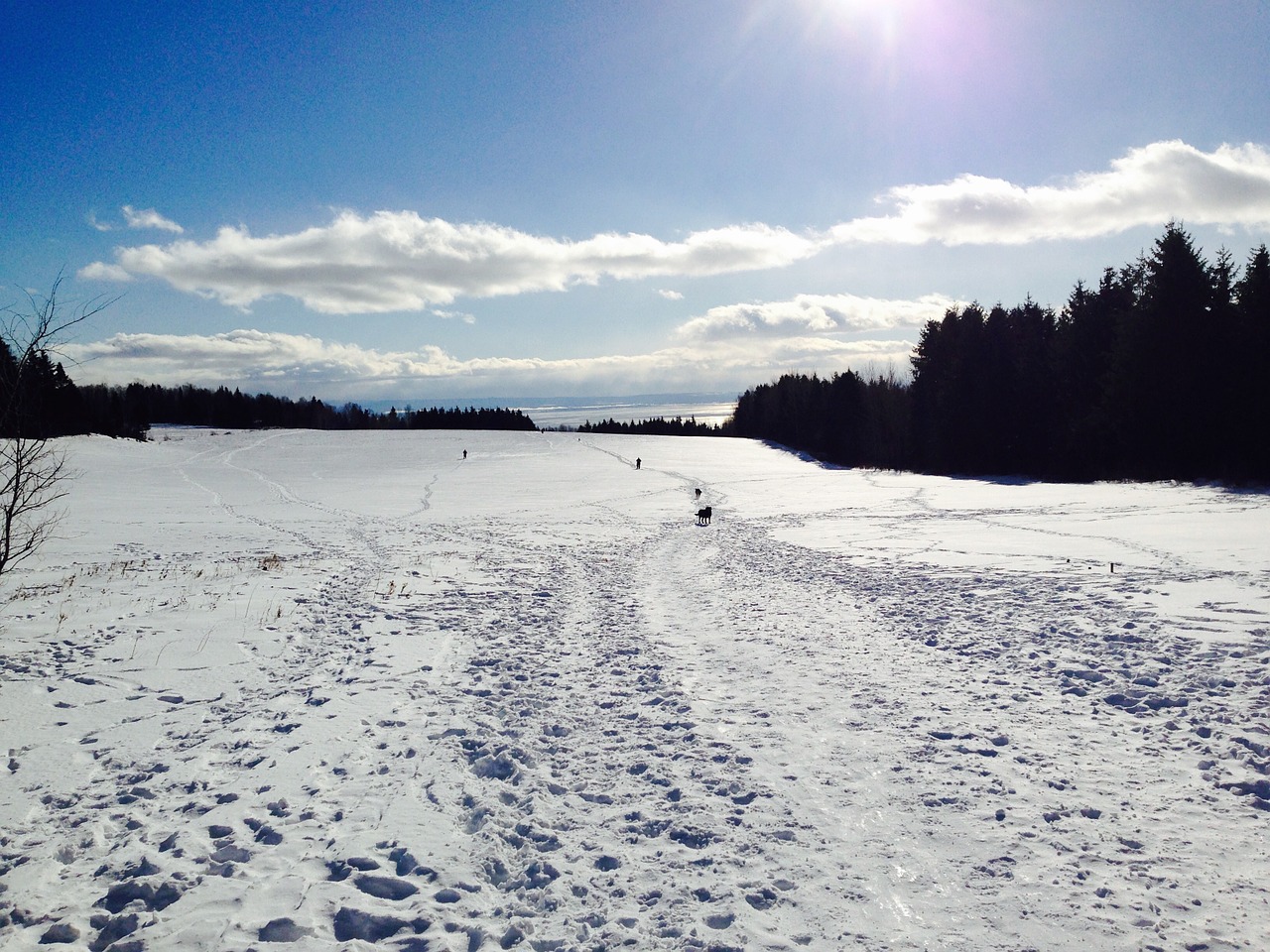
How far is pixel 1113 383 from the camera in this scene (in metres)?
34.2

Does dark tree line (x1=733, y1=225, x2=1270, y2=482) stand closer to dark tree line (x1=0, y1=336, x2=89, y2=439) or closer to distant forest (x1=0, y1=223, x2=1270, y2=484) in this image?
distant forest (x1=0, y1=223, x2=1270, y2=484)

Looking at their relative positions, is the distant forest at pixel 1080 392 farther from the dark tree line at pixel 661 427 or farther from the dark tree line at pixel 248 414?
the dark tree line at pixel 661 427

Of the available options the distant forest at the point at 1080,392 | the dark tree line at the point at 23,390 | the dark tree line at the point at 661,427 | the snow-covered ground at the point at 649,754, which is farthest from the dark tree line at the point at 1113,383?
the dark tree line at the point at 661,427

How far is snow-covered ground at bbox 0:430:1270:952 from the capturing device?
4258mm

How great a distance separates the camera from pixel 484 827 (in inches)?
207

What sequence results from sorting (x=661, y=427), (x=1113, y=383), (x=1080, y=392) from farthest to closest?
1. (x=661, y=427)
2. (x=1080, y=392)
3. (x=1113, y=383)

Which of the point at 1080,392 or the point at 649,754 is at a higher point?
the point at 1080,392

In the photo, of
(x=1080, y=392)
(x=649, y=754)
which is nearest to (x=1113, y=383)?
(x=1080, y=392)

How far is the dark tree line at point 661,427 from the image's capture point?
12325 cm

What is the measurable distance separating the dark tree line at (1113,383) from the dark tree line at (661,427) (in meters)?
59.4

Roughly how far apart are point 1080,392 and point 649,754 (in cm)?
4465

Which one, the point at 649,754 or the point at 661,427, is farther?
the point at 661,427

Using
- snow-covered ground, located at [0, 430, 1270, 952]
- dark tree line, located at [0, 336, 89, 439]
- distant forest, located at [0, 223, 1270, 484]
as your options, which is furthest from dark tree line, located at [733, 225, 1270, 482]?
dark tree line, located at [0, 336, 89, 439]

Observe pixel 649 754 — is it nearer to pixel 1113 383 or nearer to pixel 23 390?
pixel 23 390
